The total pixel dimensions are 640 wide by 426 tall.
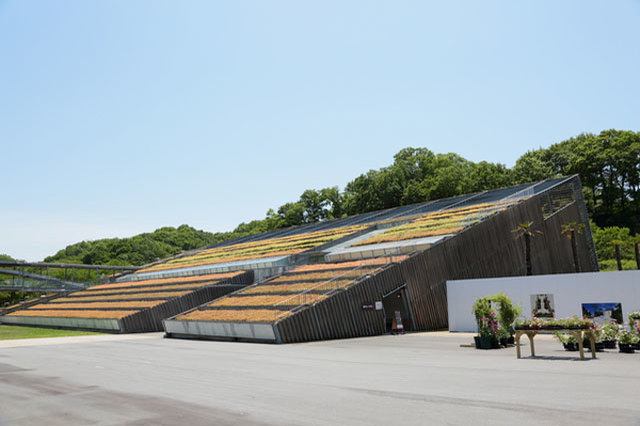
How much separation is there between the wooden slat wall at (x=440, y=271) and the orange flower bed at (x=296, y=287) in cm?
102

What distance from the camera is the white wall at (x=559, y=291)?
23766 mm

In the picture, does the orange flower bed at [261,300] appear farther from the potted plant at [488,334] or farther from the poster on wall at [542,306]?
the poster on wall at [542,306]

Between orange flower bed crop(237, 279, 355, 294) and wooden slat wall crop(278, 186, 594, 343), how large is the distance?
1.02 metres

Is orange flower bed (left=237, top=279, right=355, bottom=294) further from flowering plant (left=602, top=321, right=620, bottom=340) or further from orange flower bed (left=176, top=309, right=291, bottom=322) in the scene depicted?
flowering plant (left=602, top=321, right=620, bottom=340)

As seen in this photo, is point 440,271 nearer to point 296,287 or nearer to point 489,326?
point 296,287

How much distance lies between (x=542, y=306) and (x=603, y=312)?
284 centimetres

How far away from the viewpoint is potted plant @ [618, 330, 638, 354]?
695 inches

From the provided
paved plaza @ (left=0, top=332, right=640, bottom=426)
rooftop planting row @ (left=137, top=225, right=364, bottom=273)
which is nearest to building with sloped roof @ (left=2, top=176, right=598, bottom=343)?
rooftop planting row @ (left=137, top=225, right=364, bottom=273)

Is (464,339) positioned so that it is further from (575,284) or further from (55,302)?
(55,302)

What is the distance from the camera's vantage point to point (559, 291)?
84.9 feet

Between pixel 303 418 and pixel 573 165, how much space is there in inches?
3465

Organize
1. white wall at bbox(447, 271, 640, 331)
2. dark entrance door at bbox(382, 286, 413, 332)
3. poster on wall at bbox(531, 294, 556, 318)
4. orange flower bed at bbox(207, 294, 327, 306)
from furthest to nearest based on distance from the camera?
dark entrance door at bbox(382, 286, 413, 332) → orange flower bed at bbox(207, 294, 327, 306) → poster on wall at bbox(531, 294, 556, 318) → white wall at bbox(447, 271, 640, 331)

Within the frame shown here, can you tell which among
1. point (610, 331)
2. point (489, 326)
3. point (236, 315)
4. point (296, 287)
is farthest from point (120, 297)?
point (610, 331)

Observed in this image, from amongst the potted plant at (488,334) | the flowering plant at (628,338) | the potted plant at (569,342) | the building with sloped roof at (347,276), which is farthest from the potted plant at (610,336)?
the building with sloped roof at (347,276)
